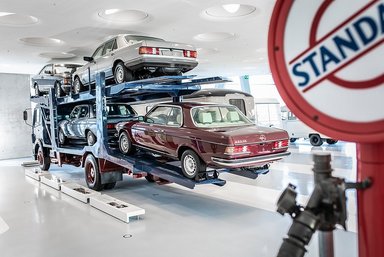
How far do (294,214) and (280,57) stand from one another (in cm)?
44

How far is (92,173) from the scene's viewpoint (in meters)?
6.83

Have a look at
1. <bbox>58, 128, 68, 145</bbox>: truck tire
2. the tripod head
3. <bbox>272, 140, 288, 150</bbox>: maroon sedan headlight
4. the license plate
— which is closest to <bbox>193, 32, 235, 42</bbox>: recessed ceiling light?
the license plate

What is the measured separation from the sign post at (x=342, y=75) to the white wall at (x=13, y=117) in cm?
1573

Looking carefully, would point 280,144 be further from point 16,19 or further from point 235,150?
point 16,19

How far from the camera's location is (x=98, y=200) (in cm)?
536

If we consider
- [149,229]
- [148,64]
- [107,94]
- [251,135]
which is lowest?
[149,229]

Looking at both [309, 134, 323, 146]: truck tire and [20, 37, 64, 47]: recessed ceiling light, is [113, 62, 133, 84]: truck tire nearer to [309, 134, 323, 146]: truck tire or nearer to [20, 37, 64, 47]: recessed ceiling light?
[20, 37, 64, 47]: recessed ceiling light

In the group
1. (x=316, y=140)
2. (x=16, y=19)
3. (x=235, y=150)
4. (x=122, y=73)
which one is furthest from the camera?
(x=316, y=140)

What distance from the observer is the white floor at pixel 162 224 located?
3652 mm

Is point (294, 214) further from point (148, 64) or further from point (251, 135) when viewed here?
point (148, 64)

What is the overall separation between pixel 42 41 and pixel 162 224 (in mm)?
7481

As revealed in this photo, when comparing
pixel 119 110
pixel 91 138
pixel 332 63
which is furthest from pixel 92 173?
pixel 332 63

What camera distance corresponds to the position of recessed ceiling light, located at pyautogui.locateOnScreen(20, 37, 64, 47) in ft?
30.3

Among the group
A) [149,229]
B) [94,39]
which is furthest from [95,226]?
[94,39]
